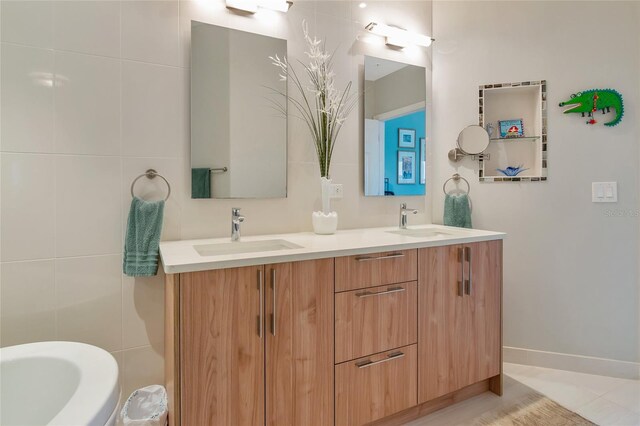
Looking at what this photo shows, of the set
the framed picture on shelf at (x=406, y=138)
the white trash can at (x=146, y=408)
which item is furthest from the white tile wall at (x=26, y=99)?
the framed picture on shelf at (x=406, y=138)

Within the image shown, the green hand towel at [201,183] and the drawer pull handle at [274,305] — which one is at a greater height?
the green hand towel at [201,183]

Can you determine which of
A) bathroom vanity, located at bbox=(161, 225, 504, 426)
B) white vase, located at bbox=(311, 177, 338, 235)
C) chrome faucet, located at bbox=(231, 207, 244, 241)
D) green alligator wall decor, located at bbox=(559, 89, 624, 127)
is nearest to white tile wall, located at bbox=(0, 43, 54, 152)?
bathroom vanity, located at bbox=(161, 225, 504, 426)

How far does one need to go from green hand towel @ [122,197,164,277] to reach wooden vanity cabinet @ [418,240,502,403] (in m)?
1.22

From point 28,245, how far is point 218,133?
93cm

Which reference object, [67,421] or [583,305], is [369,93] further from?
[67,421]

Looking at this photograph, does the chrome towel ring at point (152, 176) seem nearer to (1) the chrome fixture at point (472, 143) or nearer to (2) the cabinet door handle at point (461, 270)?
(2) the cabinet door handle at point (461, 270)

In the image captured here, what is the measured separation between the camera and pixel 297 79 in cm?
195

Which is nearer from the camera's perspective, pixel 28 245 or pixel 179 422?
pixel 179 422

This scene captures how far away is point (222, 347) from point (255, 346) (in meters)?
0.12

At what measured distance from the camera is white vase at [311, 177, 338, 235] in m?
1.87

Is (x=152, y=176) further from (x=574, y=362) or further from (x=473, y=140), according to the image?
(x=574, y=362)

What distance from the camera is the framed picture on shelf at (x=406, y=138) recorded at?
229 centimetres

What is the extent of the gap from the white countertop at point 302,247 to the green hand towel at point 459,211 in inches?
8.7

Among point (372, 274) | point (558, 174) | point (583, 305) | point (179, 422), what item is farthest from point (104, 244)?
point (583, 305)
